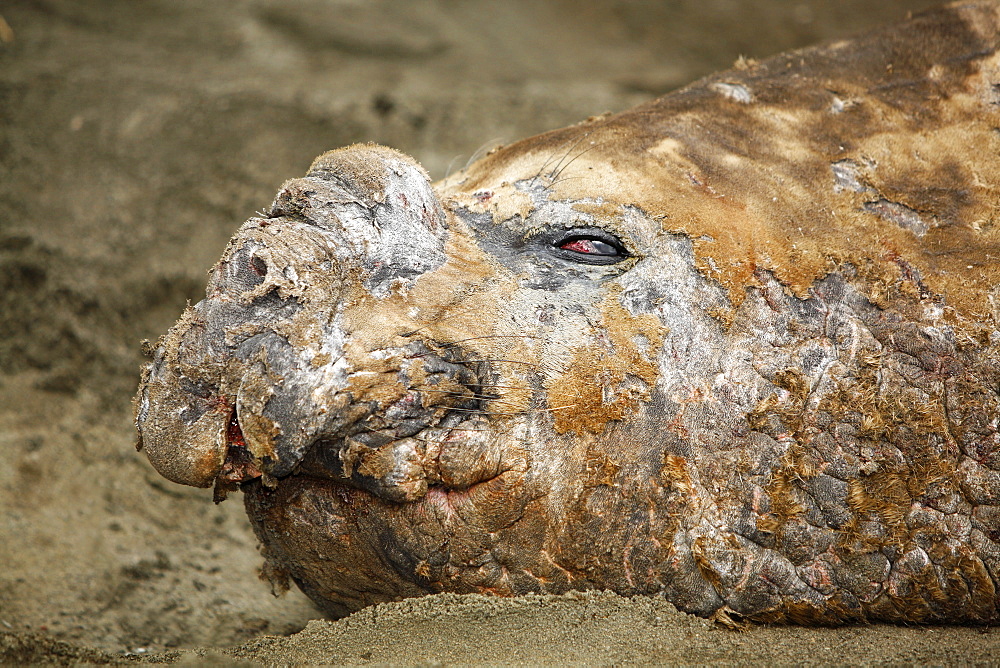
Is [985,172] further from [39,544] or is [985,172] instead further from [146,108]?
[146,108]

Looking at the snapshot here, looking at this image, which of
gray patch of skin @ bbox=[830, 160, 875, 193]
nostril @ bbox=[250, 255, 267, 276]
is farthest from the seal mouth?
gray patch of skin @ bbox=[830, 160, 875, 193]

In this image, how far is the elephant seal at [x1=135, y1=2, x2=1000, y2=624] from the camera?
1.94 m

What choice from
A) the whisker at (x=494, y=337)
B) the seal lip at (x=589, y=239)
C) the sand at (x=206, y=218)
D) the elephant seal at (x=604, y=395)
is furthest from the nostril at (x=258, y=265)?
the sand at (x=206, y=218)

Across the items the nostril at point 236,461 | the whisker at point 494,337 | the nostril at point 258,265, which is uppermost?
the nostril at point 258,265

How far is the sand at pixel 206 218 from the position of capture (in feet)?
6.63

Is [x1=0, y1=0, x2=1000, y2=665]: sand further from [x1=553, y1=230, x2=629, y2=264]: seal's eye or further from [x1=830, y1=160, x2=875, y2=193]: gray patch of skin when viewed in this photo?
[x1=830, y1=160, x2=875, y2=193]: gray patch of skin

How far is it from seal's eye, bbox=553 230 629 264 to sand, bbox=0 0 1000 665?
0.80 m

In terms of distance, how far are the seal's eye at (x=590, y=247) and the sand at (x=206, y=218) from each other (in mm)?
795

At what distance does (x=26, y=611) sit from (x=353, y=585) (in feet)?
3.77

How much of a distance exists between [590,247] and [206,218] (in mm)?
2630

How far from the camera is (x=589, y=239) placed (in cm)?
222

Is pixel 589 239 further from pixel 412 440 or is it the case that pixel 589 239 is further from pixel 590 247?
pixel 412 440

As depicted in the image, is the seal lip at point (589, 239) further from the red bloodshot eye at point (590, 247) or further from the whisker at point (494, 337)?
the whisker at point (494, 337)

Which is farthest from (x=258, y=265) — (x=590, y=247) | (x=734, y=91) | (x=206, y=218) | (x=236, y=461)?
(x=206, y=218)
